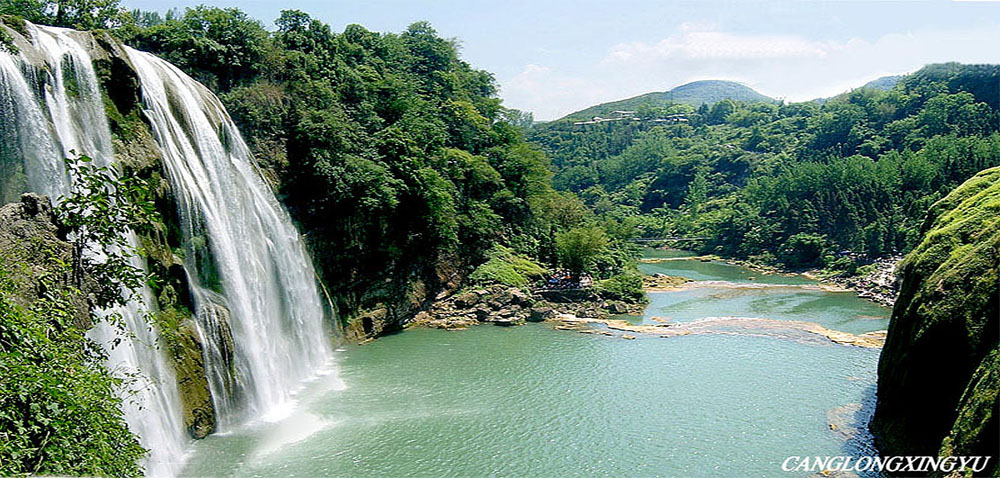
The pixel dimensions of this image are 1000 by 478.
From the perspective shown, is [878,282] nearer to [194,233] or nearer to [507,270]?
[507,270]

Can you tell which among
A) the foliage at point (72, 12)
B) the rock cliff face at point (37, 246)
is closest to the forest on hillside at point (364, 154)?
the foliage at point (72, 12)

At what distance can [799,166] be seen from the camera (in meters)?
62.8

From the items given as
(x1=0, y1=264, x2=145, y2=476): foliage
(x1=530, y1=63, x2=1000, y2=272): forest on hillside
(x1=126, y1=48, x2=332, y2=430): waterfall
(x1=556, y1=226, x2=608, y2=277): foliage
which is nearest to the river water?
(x1=126, y1=48, x2=332, y2=430): waterfall

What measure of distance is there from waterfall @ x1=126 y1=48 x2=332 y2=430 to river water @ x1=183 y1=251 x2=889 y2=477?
85 cm

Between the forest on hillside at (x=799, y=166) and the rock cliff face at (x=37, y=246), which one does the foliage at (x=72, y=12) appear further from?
the forest on hillside at (x=799, y=166)

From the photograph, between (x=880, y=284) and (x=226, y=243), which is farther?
(x=880, y=284)

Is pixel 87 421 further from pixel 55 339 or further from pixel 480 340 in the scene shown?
pixel 480 340

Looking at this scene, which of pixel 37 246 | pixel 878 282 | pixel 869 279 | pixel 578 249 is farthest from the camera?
pixel 869 279

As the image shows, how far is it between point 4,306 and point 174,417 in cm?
801

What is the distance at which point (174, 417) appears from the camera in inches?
546

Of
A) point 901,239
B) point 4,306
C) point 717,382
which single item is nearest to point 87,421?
point 4,306

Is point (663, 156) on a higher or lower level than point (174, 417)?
higher

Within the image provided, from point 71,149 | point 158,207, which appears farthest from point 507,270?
point 71,149

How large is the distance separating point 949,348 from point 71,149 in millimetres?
16806
